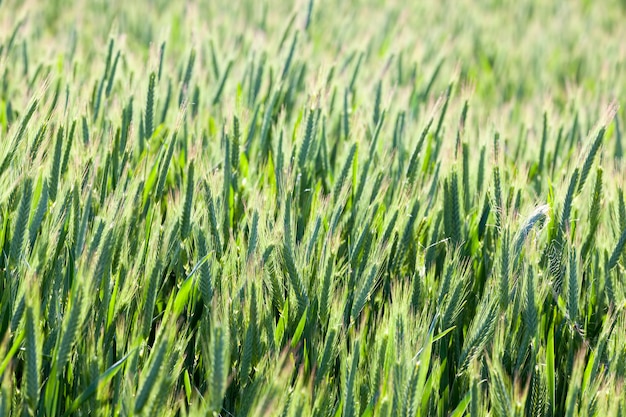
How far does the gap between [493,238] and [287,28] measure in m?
1.24

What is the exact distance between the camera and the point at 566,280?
1.36 m

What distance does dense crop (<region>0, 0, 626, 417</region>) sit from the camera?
41.3 inches

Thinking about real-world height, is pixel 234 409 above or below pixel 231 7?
below

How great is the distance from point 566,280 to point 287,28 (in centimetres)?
147

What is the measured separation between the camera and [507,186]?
163 cm

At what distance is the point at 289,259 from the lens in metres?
1.23

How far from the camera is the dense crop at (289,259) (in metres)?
1.05

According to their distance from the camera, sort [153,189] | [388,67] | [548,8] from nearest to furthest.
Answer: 1. [153,189]
2. [388,67]
3. [548,8]

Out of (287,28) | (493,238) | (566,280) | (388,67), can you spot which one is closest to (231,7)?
(287,28)

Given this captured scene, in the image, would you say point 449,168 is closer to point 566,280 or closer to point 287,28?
point 566,280

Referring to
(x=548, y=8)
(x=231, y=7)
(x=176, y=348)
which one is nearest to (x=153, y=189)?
(x=176, y=348)

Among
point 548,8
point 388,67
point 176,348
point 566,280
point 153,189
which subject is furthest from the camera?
point 548,8

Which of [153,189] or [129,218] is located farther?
[153,189]

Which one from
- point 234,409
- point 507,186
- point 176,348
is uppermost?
point 507,186
